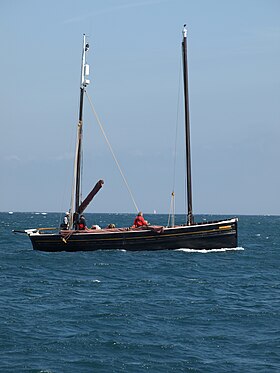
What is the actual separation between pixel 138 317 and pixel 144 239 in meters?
20.4

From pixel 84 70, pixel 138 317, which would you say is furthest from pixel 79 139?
pixel 138 317

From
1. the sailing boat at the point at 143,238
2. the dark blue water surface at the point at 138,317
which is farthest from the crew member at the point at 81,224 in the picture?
the dark blue water surface at the point at 138,317

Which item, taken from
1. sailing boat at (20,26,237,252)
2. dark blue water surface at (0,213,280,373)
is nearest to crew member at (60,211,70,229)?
sailing boat at (20,26,237,252)

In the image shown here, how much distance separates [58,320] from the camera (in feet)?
77.9

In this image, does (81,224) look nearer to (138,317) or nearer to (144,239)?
(144,239)

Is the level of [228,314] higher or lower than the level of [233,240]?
lower

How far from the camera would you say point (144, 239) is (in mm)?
45000

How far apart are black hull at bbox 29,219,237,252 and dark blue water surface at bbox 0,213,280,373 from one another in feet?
13.7

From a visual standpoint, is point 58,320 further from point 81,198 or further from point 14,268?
point 81,198

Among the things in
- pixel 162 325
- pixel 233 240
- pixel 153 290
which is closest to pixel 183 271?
pixel 153 290

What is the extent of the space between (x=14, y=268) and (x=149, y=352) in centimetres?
1901

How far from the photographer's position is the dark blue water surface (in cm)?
1942

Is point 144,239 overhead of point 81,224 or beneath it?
beneath

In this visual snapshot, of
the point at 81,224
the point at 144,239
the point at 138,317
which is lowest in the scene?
the point at 138,317
